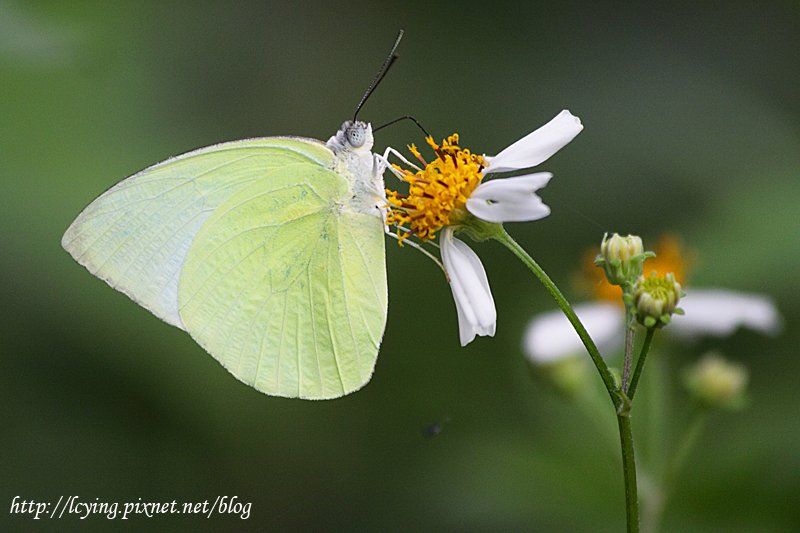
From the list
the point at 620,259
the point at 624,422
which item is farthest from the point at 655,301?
the point at 624,422

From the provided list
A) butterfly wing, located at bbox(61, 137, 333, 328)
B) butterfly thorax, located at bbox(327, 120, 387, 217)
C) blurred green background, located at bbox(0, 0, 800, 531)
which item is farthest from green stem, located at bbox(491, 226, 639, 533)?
blurred green background, located at bbox(0, 0, 800, 531)

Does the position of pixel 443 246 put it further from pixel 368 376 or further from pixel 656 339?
pixel 656 339

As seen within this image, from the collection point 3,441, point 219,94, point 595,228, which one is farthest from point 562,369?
point 219,94

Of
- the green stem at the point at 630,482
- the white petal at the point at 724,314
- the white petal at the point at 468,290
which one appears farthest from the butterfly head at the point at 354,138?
the white petal at the point at 724,314

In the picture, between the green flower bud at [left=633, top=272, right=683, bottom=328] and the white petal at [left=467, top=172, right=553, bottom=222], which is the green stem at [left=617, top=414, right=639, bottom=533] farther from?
the white petal at [left=467, top=172, right=553, bottom=222]

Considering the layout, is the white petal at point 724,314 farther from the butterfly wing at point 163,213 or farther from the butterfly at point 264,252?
the butterfly wing at point 163,213
